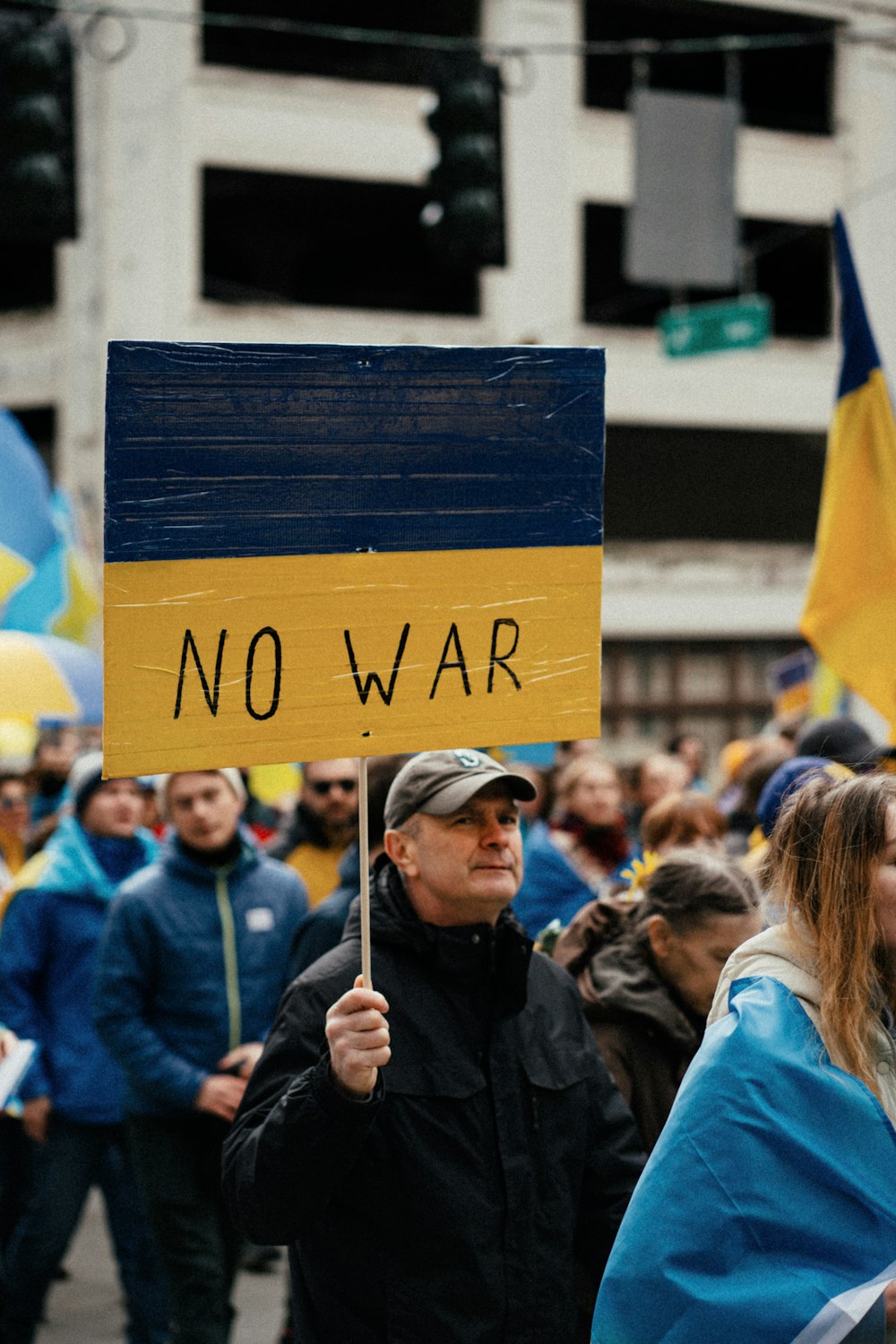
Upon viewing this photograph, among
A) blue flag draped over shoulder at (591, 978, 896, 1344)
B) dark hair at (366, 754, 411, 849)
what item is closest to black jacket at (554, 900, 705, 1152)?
dark hair at (366, 754, 411, 849)

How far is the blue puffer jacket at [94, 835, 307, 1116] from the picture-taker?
4.86 metres

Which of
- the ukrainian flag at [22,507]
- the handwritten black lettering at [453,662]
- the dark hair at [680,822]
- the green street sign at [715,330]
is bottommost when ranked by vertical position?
the dark hair at [680,822]

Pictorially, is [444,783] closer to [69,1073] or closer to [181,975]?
[181,975]

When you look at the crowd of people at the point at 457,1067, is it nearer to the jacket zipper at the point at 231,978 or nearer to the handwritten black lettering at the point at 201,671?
the jacket zipper at the point at 231,978

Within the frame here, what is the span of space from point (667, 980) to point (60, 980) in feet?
9.22

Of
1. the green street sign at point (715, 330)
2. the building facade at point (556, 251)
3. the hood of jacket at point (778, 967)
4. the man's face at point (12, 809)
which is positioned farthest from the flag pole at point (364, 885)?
the building facade at point (556, 251)

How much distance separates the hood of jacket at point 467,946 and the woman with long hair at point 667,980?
18.3 inches

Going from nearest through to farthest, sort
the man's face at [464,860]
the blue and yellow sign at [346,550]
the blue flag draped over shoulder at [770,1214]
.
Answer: the blue flag draped over shoulder at [770,1214] < the blue and yellow sign at [346,550] < the man's face at [464,860]

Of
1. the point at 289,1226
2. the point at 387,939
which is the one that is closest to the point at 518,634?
the point at 387,939

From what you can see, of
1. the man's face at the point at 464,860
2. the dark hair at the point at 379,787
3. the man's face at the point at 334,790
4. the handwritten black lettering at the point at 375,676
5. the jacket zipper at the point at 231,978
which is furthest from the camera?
the man's face at the point at 334,790

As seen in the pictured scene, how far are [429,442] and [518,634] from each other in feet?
1.12

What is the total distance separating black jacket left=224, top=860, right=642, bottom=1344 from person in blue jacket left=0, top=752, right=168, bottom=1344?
2.60 m

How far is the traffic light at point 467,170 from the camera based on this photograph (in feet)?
32.4

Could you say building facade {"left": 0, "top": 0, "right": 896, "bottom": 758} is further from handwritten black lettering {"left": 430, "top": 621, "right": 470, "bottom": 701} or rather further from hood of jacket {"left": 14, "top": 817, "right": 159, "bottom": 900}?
handwritten black lettering {"left": 430, "top": 621, "right": 470, "bottom": 701}
